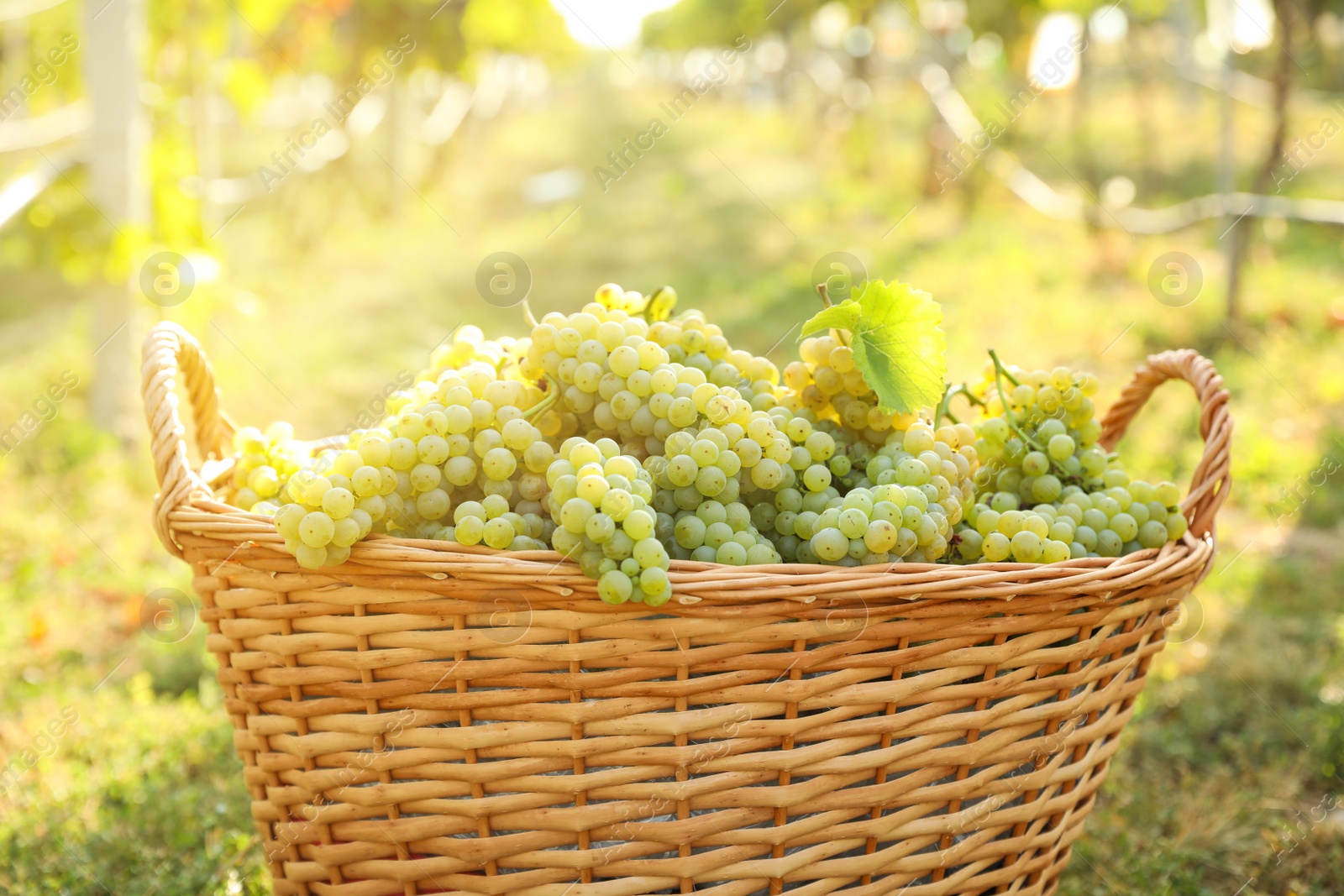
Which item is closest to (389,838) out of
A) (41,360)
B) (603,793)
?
(603,793)

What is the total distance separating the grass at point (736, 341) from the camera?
200 centimetres

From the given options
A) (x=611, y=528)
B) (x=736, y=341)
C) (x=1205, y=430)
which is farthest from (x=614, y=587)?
(x=736, y=341)

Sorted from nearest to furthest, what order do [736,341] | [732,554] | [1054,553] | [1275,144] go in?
[732,554]
[1054,553]
[1275,144]
[736,341]

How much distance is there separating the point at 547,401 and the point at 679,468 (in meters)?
0.23

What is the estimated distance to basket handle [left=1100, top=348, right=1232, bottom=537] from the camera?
147 cm

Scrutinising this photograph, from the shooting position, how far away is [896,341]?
4.52 feet

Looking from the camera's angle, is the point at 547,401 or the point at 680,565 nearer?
the point at 680,565

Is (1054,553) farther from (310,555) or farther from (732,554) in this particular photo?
(310,555)

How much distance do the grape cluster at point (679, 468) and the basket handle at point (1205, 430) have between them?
62 millimetres

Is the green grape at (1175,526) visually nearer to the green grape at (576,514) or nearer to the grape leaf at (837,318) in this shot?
the grape leaf at (837,318)

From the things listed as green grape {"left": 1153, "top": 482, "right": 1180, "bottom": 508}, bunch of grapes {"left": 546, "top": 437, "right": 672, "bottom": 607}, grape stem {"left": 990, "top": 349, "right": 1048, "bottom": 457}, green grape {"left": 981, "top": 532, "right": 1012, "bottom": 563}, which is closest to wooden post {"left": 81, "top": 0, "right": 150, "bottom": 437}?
bunch of grapes {"left": 546, "top": 437, "right": 672, "bottom": 607}

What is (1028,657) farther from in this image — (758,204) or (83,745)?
(758,204)

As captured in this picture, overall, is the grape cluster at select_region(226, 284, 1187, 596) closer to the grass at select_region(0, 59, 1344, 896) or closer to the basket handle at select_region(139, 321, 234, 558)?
the basket handle at select_region(139, 321, 234, 558)

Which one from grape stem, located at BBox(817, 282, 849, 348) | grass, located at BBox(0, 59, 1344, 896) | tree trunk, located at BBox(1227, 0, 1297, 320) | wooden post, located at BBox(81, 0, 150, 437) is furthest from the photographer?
tree trunk, located at BBox(1227, 0, 1297, 320)
